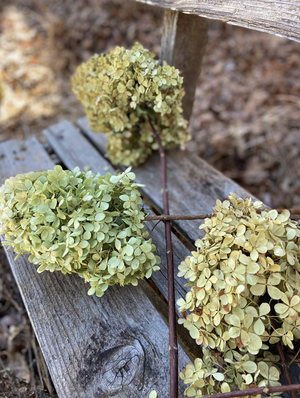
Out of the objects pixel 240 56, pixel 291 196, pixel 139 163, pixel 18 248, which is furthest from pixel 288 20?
pixel 240 56

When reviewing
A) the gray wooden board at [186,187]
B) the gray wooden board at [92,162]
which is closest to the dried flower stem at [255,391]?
the gray wooden board at [92,162]

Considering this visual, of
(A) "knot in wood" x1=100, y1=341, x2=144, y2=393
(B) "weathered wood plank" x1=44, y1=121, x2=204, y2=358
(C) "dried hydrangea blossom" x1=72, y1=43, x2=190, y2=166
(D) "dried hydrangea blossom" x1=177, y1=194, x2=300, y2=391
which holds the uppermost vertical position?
(C) "dried hydrangea blossom" x1=72, y1=43, x2=190, y2=166

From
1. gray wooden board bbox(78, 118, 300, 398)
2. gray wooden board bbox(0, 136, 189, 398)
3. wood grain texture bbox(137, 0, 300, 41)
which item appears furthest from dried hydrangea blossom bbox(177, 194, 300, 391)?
wood grain texture bbox(137, 0, 300, 41)

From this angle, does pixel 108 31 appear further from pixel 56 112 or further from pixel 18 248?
pixel 18 248

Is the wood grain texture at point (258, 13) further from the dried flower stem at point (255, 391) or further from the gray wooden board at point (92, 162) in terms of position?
the dried flower stem at point (255, 391)

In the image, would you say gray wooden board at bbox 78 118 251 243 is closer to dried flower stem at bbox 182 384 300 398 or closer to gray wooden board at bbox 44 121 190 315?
gray wooden board at bbox 44 121 190 315

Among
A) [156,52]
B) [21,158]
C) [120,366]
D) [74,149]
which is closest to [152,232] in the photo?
[120,366]

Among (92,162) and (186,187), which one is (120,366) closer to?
(186,187)

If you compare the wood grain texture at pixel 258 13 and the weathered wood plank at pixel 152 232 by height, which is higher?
the wood grain texture at pixel 258 13
